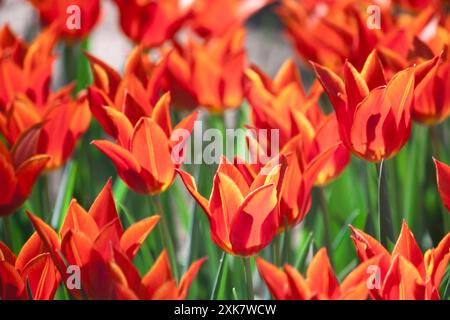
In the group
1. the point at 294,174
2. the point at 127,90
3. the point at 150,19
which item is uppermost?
the point at 150,19

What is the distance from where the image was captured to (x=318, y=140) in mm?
1000

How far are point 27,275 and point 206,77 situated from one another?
45cm

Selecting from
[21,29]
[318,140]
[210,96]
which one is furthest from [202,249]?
[21,29]

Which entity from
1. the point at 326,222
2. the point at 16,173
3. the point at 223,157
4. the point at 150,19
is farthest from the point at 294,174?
the point at 150,19

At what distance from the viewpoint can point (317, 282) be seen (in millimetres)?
784

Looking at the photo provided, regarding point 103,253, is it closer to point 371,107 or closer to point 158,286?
point 158,286

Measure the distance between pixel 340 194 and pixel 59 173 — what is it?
2.93ft

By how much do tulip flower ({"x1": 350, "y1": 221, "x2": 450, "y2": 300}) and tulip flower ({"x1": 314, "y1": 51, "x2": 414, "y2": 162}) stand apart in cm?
13

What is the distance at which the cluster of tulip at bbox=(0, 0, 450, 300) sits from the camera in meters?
0.80

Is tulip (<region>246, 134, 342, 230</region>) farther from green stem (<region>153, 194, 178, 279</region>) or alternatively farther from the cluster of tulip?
green stem (<region>153, 194, 178, 279</region>)

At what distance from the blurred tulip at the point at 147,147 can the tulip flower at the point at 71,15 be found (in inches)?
18.2

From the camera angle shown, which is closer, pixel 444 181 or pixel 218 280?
pixel 444 181

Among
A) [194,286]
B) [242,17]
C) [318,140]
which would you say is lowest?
[194,286]
